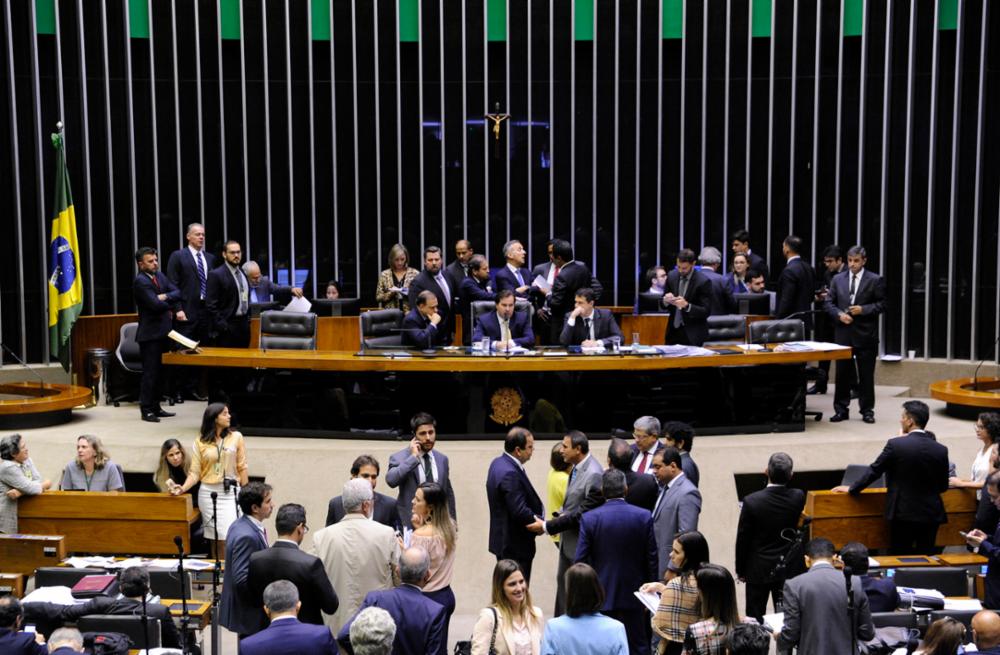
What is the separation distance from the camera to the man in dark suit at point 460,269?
37.6 feet

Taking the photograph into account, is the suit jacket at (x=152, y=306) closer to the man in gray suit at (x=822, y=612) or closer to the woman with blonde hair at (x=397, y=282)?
the woman with blonde hair at (x=397, y=282)

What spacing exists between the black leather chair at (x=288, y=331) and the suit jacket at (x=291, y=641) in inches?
215

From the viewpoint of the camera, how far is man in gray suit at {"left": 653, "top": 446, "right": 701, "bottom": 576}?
683cm

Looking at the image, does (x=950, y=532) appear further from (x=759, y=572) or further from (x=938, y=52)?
(x=938, y=52)

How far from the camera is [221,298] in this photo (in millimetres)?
11086

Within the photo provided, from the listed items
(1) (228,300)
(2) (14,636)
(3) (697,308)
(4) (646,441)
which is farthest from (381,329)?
(2) (14,636)

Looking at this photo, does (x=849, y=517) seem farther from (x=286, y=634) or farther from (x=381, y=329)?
(x=286, y=634)

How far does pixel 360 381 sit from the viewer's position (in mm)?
9859

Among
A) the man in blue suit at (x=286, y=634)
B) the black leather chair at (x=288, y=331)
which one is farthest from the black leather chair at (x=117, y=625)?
the black leather chair at (x=288, y=331)

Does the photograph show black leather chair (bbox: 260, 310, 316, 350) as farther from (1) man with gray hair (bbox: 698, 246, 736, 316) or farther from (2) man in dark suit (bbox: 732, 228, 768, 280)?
(2) man in dark suit (bbox: 732, 228, 768, 280)

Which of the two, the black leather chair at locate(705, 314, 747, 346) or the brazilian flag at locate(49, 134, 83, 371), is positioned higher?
the brazilian flag at locate(49, 134, 83, 371)

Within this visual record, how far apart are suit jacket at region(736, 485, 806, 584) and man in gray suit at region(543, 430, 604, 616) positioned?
2.80 ft

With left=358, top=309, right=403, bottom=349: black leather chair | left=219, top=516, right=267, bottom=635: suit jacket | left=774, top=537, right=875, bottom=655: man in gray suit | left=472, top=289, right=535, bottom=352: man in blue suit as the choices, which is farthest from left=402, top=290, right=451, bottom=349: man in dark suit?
left=774, top=537, right=875, bottom=655: man in gray suit

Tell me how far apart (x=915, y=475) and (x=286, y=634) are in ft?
14.6
